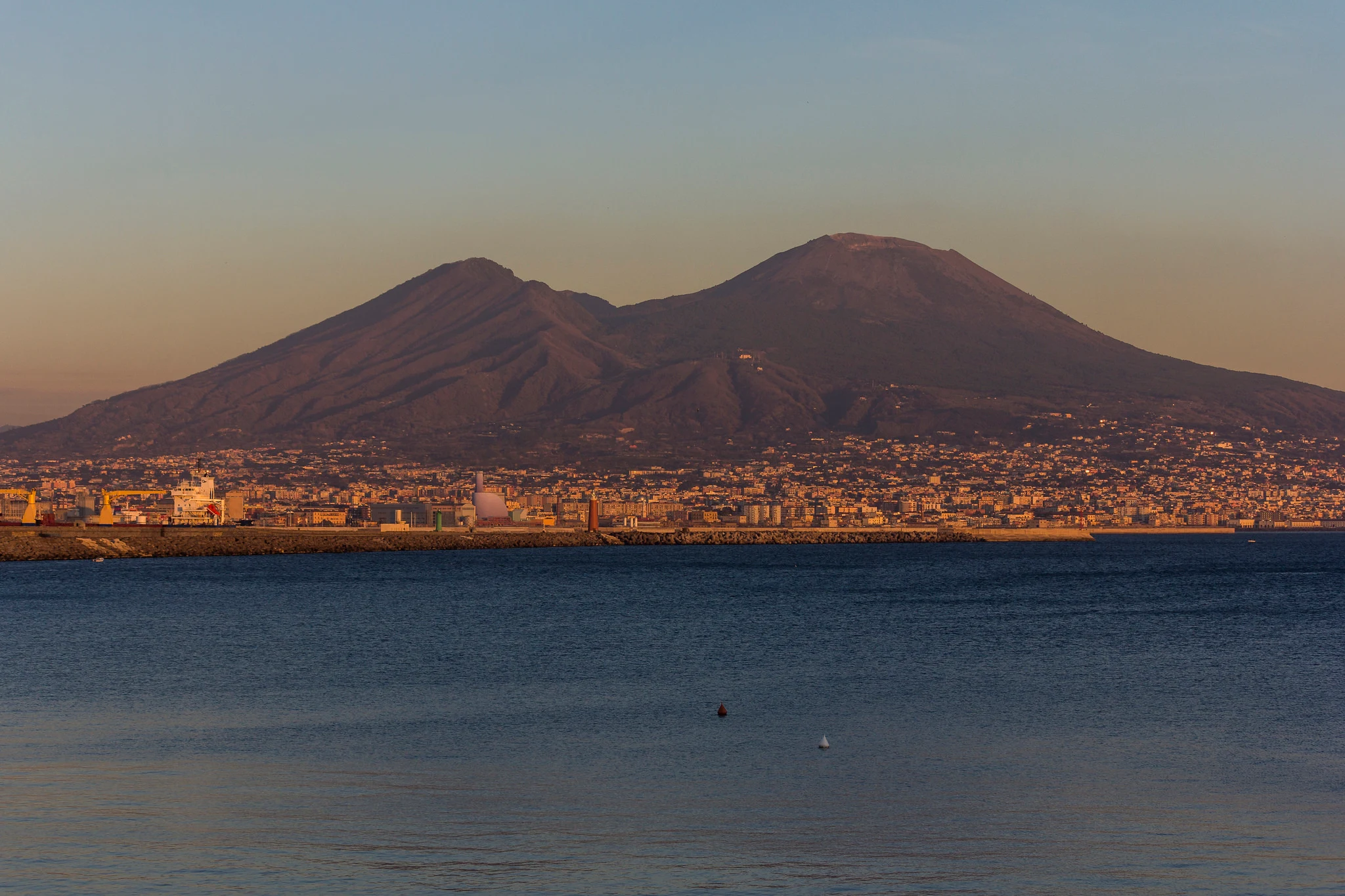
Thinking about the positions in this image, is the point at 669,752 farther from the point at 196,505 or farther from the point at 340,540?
the point at 196,505

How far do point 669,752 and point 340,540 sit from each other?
11984cm

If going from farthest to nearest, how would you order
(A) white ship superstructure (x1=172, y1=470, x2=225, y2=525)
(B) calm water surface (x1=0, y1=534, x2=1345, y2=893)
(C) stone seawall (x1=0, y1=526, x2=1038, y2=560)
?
(A) white ship superstructure (x1=172, y1=470, x2=225, y2=525) < (C) stone seawall (x1=0, y1=526, x2=1038, y2=560) < (B) calm water surface (x1=0, y1=534, x2=1345, y2=893)

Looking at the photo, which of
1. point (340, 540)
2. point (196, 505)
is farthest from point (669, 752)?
point (196, 505)

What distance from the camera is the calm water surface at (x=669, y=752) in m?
16.9

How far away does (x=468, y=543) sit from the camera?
5989 inches

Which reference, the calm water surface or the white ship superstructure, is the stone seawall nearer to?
the white ship superstructure

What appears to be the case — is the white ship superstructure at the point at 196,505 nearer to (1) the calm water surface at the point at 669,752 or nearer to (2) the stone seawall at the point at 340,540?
(2) the stone seawall at the point at 340,540

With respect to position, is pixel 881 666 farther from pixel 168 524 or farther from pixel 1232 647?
pixel 168 524

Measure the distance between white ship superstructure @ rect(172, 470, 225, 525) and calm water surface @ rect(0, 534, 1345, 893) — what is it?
96.3 meters

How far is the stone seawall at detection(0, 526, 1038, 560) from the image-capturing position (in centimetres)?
11450

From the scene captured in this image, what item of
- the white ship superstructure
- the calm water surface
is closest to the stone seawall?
the white ship superstructure

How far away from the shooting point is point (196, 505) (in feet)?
505

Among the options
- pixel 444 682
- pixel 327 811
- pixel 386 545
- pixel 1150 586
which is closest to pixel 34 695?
pixel 444 682

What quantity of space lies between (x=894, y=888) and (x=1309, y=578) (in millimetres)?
84680
